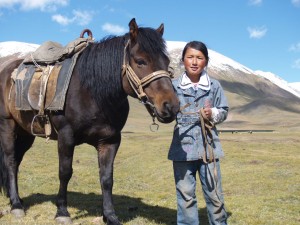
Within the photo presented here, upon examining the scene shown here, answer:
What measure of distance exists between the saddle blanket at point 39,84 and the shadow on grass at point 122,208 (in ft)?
7.96

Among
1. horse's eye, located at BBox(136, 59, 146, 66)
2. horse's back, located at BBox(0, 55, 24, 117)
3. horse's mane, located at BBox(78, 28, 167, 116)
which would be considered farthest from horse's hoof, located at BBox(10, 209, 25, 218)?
horse's eye, located at BBox(136, 59, 146, 66)

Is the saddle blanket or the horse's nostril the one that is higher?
the saddle blanket

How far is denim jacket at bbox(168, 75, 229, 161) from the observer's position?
5621 mm

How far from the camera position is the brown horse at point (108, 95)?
5355 mm

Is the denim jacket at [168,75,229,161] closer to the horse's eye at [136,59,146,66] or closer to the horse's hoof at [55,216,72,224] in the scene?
the horse's eye at [136,59,146,66]

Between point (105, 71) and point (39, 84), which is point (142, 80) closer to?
point (105, 71)

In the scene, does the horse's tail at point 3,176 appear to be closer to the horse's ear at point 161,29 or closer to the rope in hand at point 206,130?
the horse's ear at point 161,29

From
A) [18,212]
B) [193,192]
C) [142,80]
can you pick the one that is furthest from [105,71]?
[18,212]

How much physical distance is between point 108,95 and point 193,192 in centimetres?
213

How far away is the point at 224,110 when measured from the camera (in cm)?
557

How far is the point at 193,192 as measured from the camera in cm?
573

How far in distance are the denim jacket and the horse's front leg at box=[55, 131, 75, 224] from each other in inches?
77.4

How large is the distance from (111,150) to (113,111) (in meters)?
0.81

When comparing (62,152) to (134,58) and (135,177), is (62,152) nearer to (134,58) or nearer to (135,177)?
(134,58)
